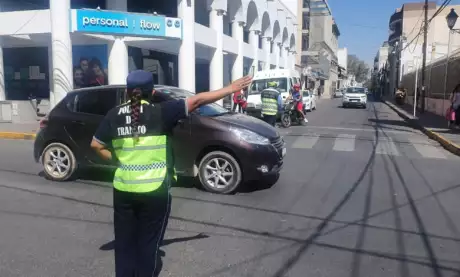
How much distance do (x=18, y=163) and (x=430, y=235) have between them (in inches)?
315

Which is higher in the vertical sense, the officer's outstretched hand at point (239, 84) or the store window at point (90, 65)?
the store window at point (90, 65)

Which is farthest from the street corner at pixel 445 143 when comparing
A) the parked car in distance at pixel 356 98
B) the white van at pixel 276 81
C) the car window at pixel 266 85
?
the parked car in distance at pixel 356 98

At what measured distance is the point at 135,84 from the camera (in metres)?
3.00

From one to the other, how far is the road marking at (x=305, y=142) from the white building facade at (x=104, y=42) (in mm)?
8416

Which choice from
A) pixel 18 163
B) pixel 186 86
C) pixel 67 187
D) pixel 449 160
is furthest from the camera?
pixel 186 86

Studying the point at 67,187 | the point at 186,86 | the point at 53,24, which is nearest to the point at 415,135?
the point at 186,86

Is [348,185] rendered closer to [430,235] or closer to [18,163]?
[430,235]

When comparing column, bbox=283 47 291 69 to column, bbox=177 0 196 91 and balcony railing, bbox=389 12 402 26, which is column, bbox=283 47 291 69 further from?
balcony railing, bbox=389 12 402 26

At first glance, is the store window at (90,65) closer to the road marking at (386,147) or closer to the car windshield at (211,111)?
the road marking at (386,147)

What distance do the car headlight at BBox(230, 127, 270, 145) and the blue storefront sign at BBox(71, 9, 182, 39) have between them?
1182cm

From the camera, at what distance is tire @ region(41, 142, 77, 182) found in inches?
290

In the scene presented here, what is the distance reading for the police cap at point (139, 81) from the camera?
9.84 ft

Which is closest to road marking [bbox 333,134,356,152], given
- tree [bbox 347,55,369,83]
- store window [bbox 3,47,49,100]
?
store window [bbox 3,47,49,100]

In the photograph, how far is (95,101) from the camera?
719 centimetres
